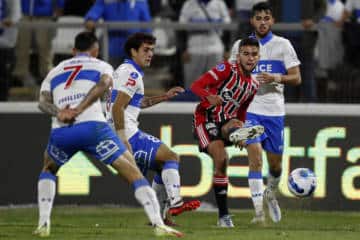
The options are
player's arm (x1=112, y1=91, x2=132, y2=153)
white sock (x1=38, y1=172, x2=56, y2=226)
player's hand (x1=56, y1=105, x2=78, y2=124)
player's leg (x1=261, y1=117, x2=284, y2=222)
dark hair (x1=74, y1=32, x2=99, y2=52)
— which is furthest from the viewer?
player's leg (x1=261, y1=117, x2=284, y2=222)

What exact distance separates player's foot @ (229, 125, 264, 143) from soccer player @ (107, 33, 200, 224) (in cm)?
73

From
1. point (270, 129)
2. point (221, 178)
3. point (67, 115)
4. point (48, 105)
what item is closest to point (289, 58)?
point (270, 129)

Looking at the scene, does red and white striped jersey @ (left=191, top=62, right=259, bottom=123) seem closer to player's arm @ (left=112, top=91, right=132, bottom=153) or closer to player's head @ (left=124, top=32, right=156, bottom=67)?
player's head @ (left=124, top=32, right=156, bottom=67)

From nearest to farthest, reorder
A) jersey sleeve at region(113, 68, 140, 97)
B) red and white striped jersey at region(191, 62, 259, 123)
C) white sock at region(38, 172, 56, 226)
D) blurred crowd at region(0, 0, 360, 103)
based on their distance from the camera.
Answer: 1. white sock at region(38, 172, 56, 226)
2. jersey sleeve at region(113, 68, 140, 97)
3. red and white striped jersey at region(191, 62, 259, 123)
4. blurred crowd at region(0, 0, 360, 103)

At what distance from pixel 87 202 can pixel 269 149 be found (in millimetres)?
3815

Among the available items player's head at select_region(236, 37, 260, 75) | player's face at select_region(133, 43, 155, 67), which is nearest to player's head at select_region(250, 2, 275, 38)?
player's head at select_region(236, 37, 260, 75)

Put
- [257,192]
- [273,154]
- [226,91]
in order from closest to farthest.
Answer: [226,91]
[257,192]
[273,154]

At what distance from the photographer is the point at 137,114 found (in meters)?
15.6

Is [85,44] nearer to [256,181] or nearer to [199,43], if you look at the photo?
[256,181]

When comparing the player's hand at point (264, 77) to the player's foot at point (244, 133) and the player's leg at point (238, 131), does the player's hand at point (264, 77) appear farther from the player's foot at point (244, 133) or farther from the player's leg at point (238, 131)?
the player's foot at point (244, 133)

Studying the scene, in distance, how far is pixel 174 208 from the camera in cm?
1552

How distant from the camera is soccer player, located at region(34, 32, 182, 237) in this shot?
43.8ft

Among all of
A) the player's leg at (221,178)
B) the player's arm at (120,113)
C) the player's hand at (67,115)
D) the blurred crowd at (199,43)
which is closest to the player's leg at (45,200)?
the player's hand at (67,115)

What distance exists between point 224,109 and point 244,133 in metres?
0.52
